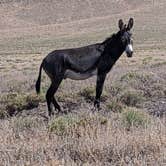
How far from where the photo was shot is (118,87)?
15828 mm

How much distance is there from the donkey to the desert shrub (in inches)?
38.0

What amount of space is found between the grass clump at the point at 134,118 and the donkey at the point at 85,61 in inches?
113

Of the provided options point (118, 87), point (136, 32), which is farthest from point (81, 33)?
point (118, 87)

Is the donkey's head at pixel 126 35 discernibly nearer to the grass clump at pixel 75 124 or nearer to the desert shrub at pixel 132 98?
the desert shrub at pixel 132 98

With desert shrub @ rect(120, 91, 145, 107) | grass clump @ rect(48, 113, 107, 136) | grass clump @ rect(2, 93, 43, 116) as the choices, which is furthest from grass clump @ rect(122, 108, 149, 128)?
Result: grass clump @ rect(2, 93, 43, 116)

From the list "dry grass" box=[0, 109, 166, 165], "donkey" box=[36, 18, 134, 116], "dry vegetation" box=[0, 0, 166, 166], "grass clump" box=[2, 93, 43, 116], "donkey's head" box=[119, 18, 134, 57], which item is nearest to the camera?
"dry grass" box=[0, 109, 166, 165]

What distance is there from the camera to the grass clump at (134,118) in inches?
361

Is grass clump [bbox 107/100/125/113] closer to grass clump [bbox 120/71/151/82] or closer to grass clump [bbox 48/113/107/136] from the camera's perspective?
grass clump [bbox 48/113/107/136]

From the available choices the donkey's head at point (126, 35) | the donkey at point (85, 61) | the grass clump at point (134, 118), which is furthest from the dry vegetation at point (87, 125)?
the donkey's head at point (126, 35)

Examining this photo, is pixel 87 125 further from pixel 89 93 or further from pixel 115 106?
pixel 89 93

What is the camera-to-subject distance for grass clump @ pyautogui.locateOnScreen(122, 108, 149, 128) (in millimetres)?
9180

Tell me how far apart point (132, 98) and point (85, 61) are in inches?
66.0

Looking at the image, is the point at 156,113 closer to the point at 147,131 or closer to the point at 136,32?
the point at 147,131

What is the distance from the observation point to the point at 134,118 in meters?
9.45
